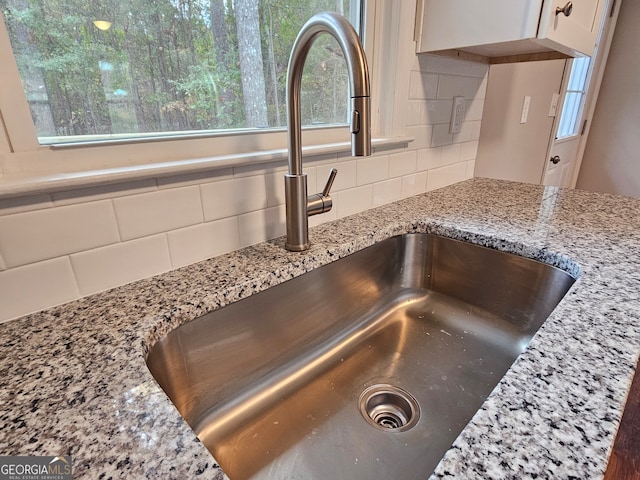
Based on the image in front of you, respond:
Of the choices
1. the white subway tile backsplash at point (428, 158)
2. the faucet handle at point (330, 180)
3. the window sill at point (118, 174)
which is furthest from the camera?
the white subway tile backsplash at point (428, 158)

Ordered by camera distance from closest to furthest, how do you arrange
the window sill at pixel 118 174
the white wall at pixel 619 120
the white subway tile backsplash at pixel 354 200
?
the window sill at pixel 118 174, the white subway tile backsplash at pixel 354 200, the white wall at pixel 619 120

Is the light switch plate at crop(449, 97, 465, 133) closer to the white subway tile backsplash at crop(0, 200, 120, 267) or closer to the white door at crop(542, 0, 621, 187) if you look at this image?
the white subway tile backsplash at crop(0, 200, 120, 267)

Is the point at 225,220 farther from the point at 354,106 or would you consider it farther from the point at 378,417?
the point at 378,417

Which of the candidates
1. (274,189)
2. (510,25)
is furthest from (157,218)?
(510,25)

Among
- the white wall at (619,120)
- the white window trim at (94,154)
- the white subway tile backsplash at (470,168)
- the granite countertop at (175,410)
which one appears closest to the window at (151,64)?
the white window trim at (94,154)

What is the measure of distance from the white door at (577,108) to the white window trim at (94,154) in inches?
90.7

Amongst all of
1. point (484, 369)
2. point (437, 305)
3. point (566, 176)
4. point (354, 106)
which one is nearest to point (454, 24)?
point (354, 106)

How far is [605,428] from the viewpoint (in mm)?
296

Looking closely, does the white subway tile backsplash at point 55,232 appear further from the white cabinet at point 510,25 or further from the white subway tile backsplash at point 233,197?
the white cabinet at point 510,25

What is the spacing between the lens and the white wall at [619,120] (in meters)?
2.53

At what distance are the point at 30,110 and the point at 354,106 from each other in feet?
1.57

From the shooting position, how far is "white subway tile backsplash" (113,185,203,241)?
0.55 metres

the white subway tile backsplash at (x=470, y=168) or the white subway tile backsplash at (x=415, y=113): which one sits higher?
the white subway tile backsplash at (x=415, y=113)

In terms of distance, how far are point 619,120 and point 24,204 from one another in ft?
12.1
